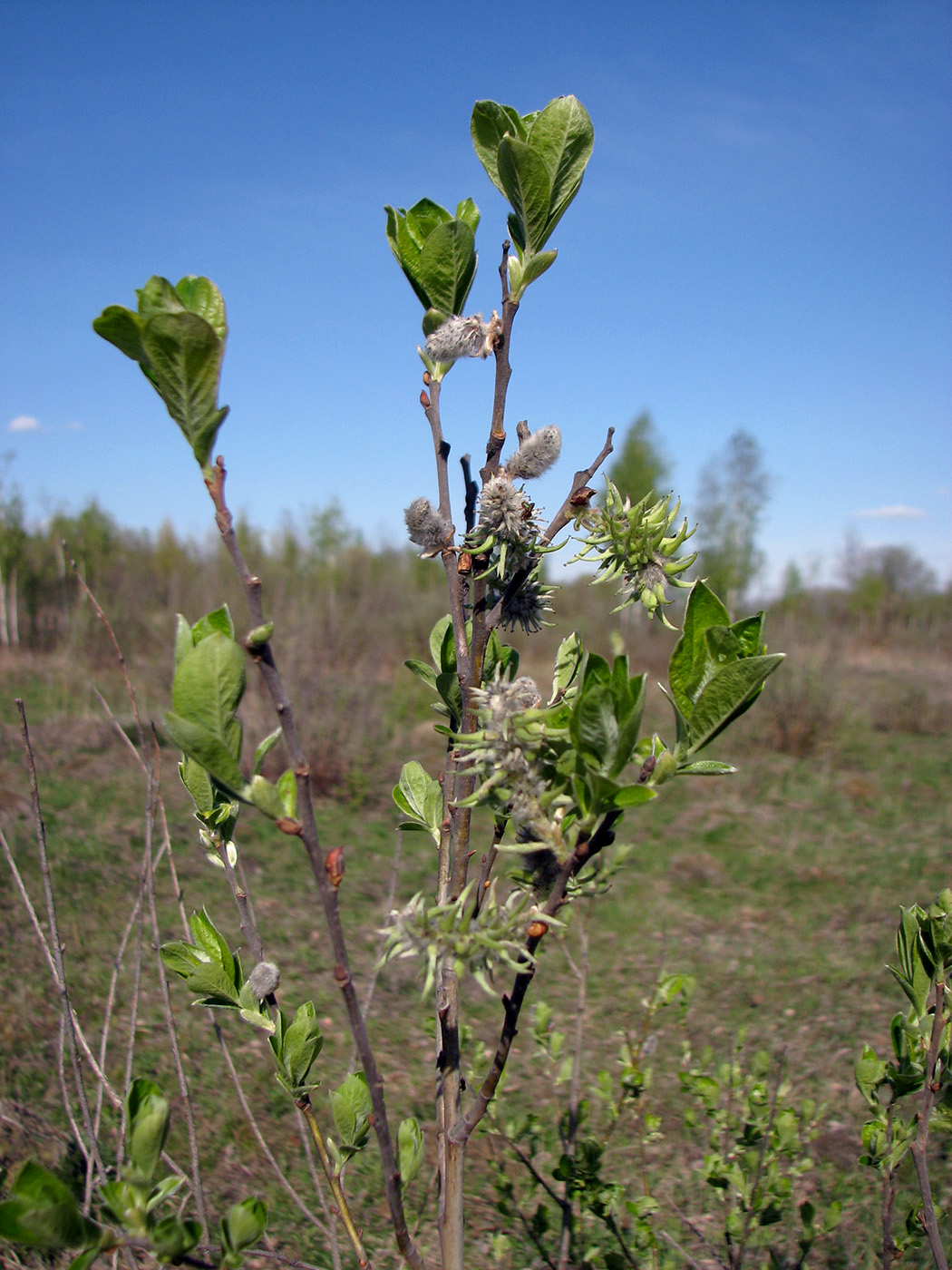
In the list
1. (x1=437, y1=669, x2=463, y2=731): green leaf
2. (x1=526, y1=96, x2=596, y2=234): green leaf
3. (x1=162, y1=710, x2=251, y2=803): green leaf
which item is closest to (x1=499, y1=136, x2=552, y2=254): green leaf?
(x1=526, y1=96, x2=596, y2=234): green leaf

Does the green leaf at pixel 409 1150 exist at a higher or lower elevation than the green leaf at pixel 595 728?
lower

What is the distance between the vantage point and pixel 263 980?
70cm

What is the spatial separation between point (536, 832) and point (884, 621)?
21337 mm

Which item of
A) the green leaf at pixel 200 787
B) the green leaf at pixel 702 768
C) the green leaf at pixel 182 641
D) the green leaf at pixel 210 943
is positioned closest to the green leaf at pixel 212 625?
the green leaf at pixel 182 641

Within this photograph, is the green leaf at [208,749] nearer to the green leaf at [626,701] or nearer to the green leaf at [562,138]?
the green leaf at [626,701]

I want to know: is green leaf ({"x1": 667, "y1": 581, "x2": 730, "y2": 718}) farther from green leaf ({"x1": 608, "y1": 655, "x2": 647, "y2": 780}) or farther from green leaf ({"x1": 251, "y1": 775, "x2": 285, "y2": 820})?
green leaf ({"x1": 251, "y1": 775, "x2": 285, "y2": 820})

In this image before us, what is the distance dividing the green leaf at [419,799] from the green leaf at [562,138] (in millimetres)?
564

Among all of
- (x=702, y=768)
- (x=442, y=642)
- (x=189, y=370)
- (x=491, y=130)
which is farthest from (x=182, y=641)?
(x=491, y=130)

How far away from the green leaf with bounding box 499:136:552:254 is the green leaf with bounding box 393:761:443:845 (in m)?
0.52

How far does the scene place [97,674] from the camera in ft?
34.6

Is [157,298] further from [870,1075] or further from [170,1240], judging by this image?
[870,1075]

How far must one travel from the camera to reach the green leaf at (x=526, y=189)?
0.64 m

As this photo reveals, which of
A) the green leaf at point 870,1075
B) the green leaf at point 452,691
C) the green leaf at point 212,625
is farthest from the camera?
the green leaf at point 870,1075

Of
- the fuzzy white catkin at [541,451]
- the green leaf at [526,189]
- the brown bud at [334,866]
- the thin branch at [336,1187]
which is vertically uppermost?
the green leaf at [526,189]
